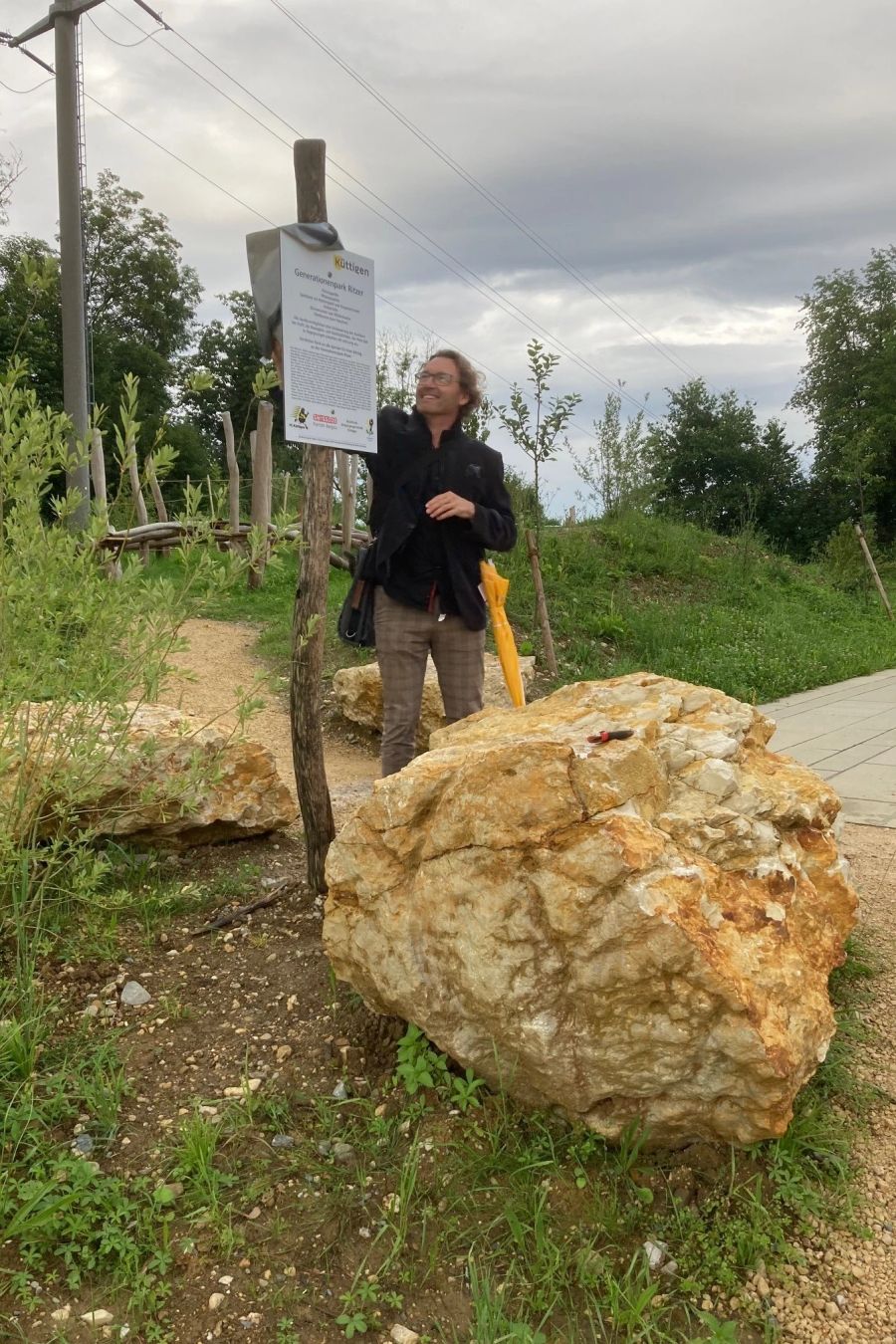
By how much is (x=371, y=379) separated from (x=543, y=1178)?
8.35 ft

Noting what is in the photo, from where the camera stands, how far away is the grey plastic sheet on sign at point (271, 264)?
3.10 m

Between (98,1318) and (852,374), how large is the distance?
37098 mm

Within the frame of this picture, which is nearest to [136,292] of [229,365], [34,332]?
[229,365]

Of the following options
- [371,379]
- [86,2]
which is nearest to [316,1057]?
[371,379]

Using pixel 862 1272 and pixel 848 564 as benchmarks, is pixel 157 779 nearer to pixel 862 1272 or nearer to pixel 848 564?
pixel 862 1272

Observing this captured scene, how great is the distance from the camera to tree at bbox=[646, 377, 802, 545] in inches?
1292

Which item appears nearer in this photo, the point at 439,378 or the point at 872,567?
the point at 439,378

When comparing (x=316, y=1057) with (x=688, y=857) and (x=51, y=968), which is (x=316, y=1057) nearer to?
(x=51, y=968)

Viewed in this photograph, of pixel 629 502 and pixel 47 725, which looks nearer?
pixel 47 725

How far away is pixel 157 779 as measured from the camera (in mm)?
3643

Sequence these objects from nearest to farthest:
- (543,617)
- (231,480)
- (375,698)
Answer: (375,698) < (543,617) < (231,480)

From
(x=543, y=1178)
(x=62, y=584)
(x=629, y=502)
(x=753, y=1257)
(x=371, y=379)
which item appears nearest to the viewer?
(x=753, y=1257)

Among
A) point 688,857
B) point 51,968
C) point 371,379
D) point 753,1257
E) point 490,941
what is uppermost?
point 371,379

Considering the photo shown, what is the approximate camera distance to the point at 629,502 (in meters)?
15.1
